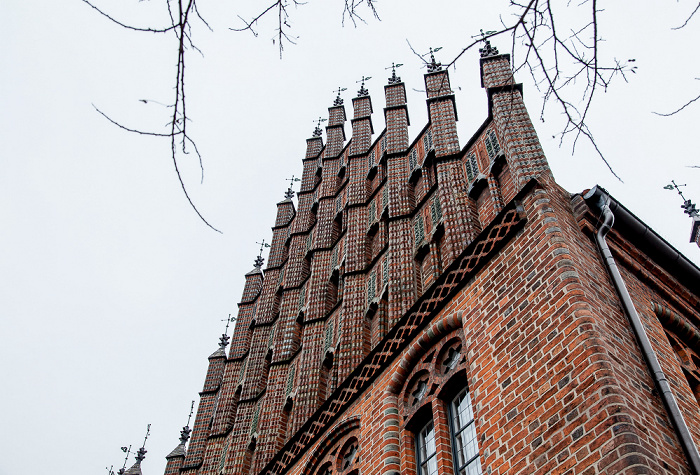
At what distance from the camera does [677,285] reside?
25.6 ft

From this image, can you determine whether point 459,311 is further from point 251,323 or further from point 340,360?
point 251,323

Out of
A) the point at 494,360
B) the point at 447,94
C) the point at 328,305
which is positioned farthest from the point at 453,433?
the point at 447,94

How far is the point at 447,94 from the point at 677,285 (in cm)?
759

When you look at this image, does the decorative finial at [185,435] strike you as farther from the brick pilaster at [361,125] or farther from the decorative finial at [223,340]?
the brick pilaster at [361,125]

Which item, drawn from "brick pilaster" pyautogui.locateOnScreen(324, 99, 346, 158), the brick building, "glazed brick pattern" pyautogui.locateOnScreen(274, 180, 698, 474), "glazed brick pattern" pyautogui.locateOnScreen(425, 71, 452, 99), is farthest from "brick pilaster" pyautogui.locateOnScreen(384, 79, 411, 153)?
"glazed brick pattern" pyautogui.locateOnScreen(274, 180, 698, 474)

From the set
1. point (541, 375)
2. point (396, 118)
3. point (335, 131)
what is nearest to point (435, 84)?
point (396, 118)

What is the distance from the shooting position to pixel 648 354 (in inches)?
220

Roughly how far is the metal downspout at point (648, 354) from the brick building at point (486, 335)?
17 millimetres

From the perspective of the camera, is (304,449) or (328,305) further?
(328,305)

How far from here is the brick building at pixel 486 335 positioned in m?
5.02

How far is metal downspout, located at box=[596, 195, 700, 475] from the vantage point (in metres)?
4.76

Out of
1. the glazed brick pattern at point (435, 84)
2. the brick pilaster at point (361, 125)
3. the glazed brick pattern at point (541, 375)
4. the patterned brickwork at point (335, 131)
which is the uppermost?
the patterned brickwork at point (335, 131)

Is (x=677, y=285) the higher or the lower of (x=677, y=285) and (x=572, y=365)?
the higher

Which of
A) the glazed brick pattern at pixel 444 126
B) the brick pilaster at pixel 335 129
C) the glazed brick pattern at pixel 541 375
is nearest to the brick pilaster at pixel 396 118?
the glazed brick pattern at pixel 444 126
